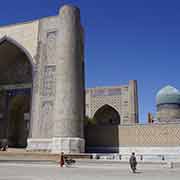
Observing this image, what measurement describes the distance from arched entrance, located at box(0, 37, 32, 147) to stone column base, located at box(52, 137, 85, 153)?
5.59 metres

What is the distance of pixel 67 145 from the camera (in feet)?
51.5

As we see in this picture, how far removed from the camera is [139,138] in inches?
698

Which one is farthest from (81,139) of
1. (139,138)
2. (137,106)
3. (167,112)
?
(167,112)

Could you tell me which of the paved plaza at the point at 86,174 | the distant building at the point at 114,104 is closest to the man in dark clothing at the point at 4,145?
the paved plaza at the point at 86,174

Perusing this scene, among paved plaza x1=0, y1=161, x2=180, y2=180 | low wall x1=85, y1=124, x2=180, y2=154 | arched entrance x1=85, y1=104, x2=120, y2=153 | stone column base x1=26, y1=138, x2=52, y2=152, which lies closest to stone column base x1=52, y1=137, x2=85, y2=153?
stone column base x1=26, y1=138, x2=52, y2=152

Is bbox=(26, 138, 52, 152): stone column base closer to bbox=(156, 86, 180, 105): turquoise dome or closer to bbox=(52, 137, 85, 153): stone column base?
bbox=(52, 137, 85, 153): stone column base

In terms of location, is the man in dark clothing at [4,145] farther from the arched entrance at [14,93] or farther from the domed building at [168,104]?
the domed building at [168,104]

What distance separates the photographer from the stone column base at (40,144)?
16.5m

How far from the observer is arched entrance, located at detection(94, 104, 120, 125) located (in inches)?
1114

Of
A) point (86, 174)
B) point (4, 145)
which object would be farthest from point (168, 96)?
point (86, 174)

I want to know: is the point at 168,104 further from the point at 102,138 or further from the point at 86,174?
the point at 86,174

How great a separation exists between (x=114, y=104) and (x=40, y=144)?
1177cm

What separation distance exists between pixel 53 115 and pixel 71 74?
2.67m

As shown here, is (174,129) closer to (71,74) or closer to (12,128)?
(71,74)
